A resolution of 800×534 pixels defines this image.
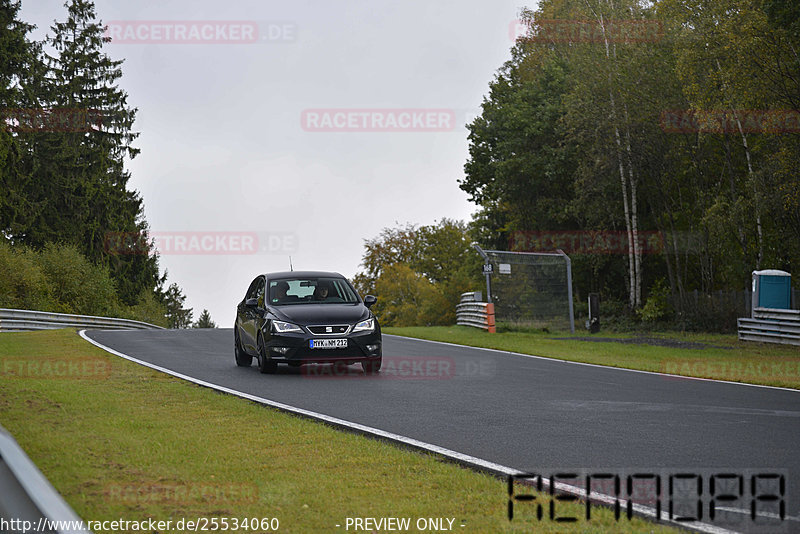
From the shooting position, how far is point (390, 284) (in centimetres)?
8050

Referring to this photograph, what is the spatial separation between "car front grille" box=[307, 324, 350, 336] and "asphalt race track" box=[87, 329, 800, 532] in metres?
0.72

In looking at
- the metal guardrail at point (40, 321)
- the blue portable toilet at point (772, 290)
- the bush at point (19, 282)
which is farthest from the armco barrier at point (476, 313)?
the bush at point (19, 282)

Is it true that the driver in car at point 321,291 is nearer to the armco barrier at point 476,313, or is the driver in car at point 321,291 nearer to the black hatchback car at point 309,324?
the black hatchback car at point 309,324

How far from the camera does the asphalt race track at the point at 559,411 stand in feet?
24.1

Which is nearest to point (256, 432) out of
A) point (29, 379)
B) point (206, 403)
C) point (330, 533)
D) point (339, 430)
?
point (339, 430)

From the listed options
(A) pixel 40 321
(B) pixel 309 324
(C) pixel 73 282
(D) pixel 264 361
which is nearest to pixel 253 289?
(D) pixel 264 361

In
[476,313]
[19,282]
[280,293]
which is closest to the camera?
[280,293]

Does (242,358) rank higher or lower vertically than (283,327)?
lower

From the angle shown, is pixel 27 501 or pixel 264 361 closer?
pixel 27 501

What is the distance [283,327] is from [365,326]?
1365 mm

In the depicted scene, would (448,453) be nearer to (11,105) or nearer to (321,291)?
(321,291)

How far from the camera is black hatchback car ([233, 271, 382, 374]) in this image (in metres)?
14.6

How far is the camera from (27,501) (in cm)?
266

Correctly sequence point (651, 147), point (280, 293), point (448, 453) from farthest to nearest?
1. point (651, 147)
2. point (280, 293)
3. point (448, 453)
